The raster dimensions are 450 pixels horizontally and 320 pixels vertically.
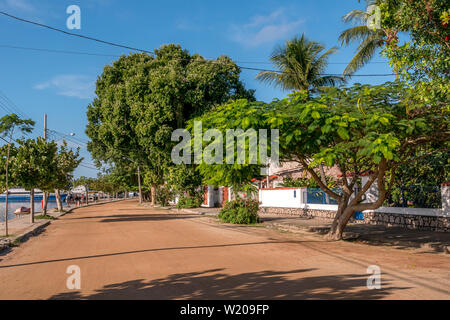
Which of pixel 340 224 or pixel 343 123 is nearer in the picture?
pixel 343 123

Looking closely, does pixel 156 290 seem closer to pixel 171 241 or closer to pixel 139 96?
pixel 171 241

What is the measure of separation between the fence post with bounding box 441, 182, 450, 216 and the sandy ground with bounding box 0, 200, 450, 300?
4025 mm

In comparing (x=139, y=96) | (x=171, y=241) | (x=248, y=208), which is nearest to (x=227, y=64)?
(x=139, y=96)

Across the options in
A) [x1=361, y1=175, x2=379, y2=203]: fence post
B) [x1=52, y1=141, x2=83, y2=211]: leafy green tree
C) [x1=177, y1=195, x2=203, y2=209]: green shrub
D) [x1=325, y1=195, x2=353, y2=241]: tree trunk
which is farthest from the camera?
[x1=177, y1=195, x2=203, y2=209]: green shrub

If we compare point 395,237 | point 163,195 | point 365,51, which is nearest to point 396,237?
point 395,237

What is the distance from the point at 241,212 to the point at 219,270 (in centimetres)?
1249

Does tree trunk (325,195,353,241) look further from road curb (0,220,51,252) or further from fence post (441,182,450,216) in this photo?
road curb (0,220,51,252)

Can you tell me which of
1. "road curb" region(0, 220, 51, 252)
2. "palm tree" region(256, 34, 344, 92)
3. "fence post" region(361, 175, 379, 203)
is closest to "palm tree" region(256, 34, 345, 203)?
"palm tree" region(256, 34, 344, 92)

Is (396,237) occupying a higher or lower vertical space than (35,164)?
lower

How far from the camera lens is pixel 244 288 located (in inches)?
248

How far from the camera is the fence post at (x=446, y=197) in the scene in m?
13.3

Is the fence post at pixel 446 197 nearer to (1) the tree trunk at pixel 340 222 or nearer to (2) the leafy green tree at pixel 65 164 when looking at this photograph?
(1) the tree trunk at pixel 340 222

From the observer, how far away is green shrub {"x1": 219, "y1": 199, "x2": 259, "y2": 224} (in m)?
20.0

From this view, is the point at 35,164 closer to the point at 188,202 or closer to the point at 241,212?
the point at 241,212
